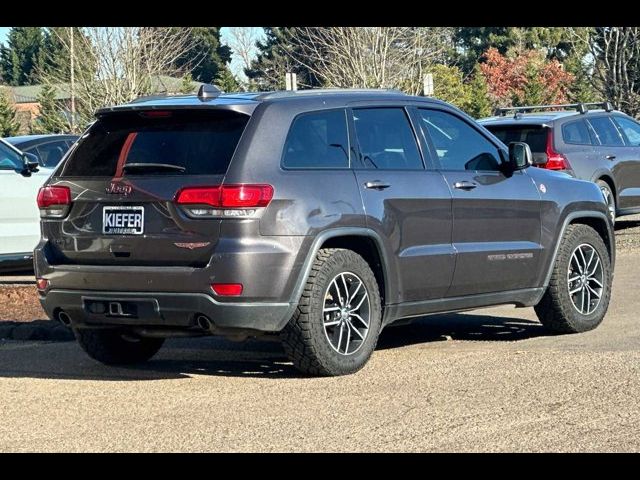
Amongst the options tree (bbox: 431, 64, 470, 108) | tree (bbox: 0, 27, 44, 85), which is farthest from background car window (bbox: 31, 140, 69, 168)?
tree (bbox: 0, 27, 44, 85)

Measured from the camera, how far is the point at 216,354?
908 cm

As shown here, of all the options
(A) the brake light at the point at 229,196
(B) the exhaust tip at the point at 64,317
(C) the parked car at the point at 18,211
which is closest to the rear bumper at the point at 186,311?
(B) the exhaust tip at the point at 64,317

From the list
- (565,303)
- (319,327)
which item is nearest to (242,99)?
(319,327)

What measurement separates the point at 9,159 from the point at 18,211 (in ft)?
2.21

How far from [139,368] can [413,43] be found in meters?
31.5

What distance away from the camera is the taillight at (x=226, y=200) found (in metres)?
7.30

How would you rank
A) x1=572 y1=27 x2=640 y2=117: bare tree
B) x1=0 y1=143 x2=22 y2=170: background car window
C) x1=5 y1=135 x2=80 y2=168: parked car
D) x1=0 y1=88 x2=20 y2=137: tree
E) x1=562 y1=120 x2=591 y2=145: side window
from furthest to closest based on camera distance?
x1=0 y1=88 x2=20 y2=137: tree → x1=572 y1=27 x2=640 y2=117: bare tree → x1=5 y1=135 x2=80 y2=168: parked car → x1=562 y1=120 x2=591 y2=145: side window → x1=0 y1=143 x2=22 y2=170: background car window

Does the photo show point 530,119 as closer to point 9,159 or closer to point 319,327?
point 9,159

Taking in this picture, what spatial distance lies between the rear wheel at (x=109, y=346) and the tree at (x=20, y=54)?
63624mm

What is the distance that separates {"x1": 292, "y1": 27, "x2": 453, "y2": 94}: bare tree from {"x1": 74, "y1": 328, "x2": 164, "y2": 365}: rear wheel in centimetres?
2776

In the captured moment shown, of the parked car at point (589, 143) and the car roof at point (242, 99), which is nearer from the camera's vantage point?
the car roof at point (242, 99)

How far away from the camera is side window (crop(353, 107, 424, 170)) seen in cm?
822

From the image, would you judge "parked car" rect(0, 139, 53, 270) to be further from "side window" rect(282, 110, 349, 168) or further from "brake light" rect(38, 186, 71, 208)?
"side window" rect(282, 110, 349, 168)

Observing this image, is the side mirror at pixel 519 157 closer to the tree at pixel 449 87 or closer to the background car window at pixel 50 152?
the background car window at pixel 50 152
